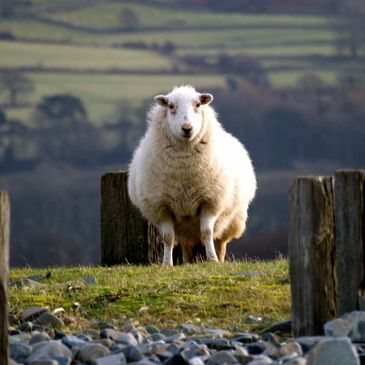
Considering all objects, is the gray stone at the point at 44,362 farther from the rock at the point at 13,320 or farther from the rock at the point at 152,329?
the rock at the point at 13,320

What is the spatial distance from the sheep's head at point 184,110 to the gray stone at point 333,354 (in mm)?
7419

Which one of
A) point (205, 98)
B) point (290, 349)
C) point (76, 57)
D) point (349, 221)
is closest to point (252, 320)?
point (349, 221)

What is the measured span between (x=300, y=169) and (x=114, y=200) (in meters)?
70.5

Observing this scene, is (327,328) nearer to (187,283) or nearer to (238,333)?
(238,333)

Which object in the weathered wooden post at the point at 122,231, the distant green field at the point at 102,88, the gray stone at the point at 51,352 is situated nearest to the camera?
the gray stone at the point at 51,352

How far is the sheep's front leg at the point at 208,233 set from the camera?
15.1m

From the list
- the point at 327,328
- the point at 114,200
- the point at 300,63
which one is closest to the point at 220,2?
the point at 300,63

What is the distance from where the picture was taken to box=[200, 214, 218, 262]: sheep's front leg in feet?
49.5

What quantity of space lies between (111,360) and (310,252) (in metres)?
1.52

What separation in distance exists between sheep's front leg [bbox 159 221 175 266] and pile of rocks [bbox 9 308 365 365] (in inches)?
220

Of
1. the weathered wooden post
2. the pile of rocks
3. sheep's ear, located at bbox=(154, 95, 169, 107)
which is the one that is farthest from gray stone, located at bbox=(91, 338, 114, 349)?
sheep's ear, located at bbox=(154, 95, 169, 107)

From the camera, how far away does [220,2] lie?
4461 inches

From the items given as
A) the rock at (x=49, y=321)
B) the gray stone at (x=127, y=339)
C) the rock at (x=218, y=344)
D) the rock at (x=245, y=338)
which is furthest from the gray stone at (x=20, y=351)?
the rock at (x=245, y=338)

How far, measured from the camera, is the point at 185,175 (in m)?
15.0
